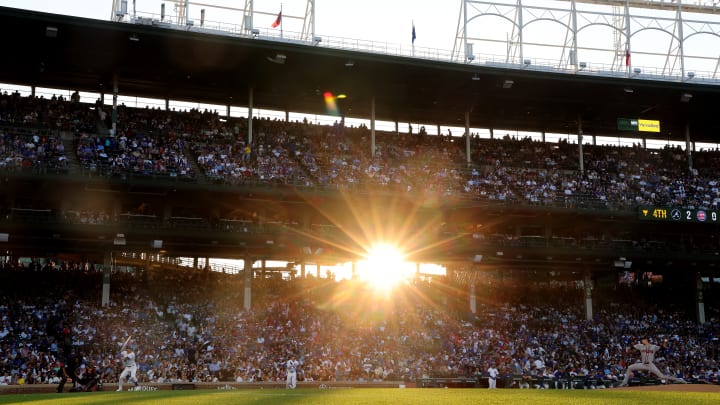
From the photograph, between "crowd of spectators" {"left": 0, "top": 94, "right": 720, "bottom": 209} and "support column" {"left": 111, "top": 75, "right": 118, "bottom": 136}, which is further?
"support column" {"left": 111, "top": 75, "right": 118, "bottom": 136}

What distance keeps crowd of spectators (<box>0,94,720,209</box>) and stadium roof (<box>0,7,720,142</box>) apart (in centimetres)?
168

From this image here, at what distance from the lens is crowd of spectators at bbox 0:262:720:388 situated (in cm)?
3409

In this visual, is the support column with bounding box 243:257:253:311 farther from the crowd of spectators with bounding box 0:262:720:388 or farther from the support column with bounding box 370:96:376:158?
the support column with bounding box 370:96:376:158

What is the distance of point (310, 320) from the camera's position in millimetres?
39906

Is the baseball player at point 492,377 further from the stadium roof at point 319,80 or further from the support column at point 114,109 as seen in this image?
the support column at point 114,109

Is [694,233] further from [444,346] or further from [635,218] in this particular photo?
[444,346]

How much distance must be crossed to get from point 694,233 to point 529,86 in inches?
573

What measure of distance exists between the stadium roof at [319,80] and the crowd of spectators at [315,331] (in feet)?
36.1

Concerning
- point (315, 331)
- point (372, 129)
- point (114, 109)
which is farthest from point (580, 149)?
point (114, 109)

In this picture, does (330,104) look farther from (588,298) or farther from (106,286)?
(588,298)

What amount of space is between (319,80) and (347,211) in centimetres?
785

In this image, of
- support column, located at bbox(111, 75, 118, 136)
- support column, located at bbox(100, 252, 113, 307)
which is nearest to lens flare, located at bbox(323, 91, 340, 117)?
support column, located at bbox(111, 75, 118, 136)

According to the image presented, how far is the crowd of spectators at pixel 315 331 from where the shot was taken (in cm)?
3409

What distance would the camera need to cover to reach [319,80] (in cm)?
4528
